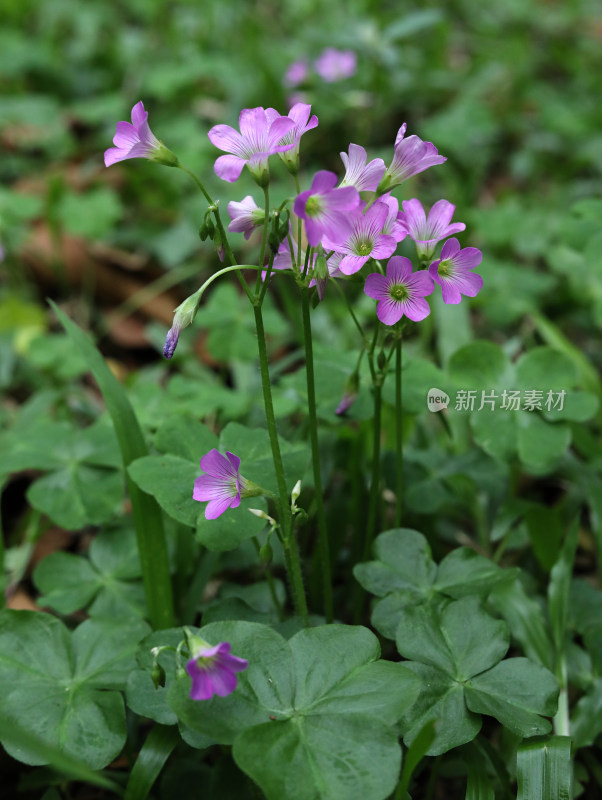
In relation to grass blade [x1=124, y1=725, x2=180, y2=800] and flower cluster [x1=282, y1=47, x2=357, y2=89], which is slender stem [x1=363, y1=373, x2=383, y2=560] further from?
flower cluster [x1=282, y1=47, x2=357, y2=89]

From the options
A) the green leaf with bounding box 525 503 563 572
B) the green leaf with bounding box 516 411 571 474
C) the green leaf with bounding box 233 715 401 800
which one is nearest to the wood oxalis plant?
the green leaf with bounding box 233 715 401 800

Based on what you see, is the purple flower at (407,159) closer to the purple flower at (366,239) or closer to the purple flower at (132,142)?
the purple flower at (366,239)

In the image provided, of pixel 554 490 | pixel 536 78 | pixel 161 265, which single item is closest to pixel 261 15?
pixel 536 78

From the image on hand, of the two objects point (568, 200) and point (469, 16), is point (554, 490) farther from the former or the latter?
point (469, 16)

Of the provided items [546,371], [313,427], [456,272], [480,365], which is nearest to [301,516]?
[313,427]

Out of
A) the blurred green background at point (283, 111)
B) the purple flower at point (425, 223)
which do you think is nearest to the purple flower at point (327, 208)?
the purple flower at point (425, 223)

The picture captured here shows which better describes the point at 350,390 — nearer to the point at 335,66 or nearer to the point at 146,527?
the point at 146,527
